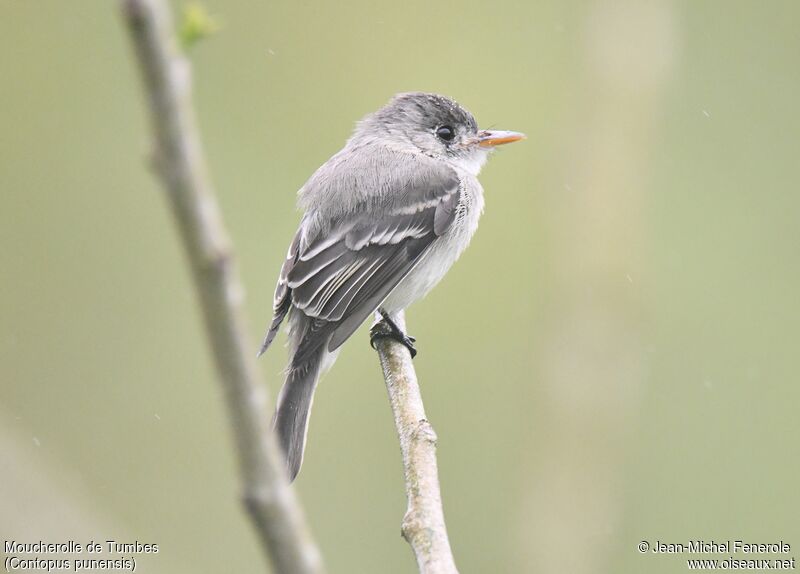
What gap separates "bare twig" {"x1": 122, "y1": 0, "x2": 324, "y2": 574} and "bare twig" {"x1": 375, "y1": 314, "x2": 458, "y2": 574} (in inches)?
37.3

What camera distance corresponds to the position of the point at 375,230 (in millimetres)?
4527

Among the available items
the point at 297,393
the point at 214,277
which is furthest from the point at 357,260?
the point at 214,277

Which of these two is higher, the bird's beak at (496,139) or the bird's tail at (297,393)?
the bird's beak at (496,139)

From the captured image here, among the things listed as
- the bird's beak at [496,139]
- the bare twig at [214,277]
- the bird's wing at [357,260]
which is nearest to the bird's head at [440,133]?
the bird's beak at [496,139]

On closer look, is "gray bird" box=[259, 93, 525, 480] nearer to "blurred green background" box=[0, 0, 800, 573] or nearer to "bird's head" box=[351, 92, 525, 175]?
"bird's head" box=[351, 92, 525, 175]

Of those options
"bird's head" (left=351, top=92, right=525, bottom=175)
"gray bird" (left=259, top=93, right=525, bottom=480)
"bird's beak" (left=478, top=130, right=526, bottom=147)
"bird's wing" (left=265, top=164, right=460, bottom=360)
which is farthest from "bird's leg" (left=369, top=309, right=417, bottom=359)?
"bird's beak" (left=478, top=130, right=526, bottom=147)

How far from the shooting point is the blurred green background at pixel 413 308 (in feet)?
18.9

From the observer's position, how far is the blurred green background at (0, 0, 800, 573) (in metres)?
5.77

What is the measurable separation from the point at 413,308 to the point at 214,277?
6.24 meters

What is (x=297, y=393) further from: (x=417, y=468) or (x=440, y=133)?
(x=440, y=133)

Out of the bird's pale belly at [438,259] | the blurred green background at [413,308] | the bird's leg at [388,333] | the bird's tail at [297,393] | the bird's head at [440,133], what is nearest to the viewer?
the bird's tail at [297,393]

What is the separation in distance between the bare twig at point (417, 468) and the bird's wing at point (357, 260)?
0.23 metres

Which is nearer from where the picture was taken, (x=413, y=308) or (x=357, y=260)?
(x=357, y=260)

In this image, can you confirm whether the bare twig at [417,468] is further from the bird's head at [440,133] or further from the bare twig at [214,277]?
the bird's head at [440,133]
